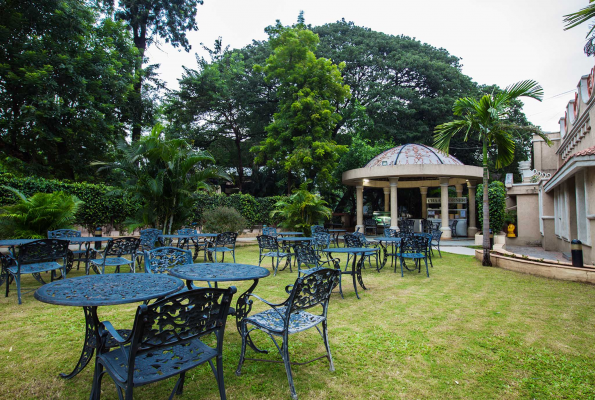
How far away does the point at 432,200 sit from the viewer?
2078 centimetres

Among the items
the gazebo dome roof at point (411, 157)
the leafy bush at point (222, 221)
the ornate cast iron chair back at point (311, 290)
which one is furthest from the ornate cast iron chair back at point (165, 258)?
the gazebo dome roof at point (411, 157)

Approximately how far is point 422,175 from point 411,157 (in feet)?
7.26

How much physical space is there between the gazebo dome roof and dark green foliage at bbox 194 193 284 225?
624 centimetres

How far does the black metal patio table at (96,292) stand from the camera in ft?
7.01

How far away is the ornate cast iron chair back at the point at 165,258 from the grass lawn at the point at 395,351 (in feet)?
2.50

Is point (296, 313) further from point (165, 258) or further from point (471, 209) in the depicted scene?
point (471, 209)

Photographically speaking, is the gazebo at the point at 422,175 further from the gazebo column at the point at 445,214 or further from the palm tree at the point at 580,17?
Answer: the palm tree at the point at 580,17

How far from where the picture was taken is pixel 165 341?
1967mm

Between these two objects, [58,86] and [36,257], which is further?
[58,86]

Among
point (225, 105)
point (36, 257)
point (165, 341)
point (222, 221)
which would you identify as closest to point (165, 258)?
point (165, 341)

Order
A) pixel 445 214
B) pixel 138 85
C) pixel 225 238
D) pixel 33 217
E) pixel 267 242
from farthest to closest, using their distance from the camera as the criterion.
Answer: pixel 138 85
pixel 445 214
pixel 225 238
pixel 33 217
pixel 267 242

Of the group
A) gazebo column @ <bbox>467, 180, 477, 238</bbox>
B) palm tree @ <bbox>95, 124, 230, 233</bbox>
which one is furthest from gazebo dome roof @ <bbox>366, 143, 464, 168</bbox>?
palm tree @ <bbox>95, 124, 230, 233</bbox>

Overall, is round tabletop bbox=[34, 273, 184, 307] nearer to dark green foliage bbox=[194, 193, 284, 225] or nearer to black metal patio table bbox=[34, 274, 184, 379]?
black metal patio table bbox=[34, 274, 184, 379]

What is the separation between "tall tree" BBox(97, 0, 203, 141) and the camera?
1831cm
